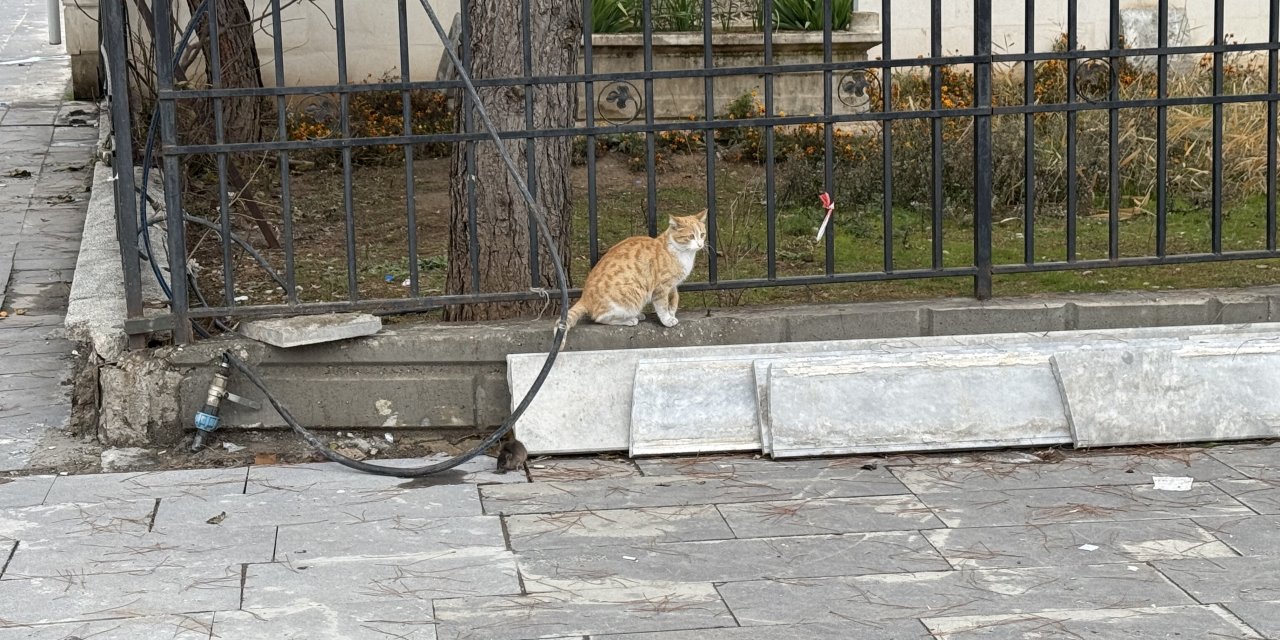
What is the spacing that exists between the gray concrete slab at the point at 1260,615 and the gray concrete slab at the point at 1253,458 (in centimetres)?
131

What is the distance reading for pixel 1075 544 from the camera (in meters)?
4.64

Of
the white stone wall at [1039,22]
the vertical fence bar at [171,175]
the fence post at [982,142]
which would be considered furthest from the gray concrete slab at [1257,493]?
the white stone wall at [1039,22]

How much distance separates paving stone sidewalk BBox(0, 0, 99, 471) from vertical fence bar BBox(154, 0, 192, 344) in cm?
80

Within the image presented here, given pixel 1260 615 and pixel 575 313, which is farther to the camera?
pixel 575 313

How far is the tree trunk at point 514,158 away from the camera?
6145 millimetres

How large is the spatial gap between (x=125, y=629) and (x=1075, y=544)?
2.95 metres

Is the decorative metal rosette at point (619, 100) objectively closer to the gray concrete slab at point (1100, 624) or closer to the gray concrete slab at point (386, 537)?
the gray concrete slab at point (386, 537)

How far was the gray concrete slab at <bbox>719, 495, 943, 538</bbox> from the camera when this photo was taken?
4809 mm

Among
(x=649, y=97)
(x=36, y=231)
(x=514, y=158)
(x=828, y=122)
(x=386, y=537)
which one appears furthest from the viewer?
(x=36, y=231)

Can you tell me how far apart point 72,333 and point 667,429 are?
8.21ft

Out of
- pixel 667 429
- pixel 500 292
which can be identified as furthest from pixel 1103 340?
pixel 500 292

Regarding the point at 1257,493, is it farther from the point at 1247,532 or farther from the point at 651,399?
the point at 651,399

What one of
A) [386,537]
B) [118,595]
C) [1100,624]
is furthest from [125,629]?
[1100,624]

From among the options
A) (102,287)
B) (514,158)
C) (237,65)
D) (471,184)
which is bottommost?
(102,287)
